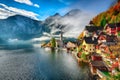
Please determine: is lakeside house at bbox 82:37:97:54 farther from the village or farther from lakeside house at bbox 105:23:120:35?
lakeside house at bbox 105:23:120:35

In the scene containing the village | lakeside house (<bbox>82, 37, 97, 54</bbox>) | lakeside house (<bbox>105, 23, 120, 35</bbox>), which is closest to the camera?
the village

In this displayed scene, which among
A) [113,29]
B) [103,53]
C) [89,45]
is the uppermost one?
[113,29]

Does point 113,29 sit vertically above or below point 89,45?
above

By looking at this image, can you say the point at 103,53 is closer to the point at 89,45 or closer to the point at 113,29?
the point at 89,45

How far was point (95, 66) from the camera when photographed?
225 ft

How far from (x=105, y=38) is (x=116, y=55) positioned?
96.7 ft

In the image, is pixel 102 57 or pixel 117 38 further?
pixel 117 38

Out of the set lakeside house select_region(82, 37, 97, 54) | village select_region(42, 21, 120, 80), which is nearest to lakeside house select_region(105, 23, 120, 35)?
village select_region(42, 21, 120, 80)

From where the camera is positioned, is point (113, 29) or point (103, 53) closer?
point (103, 53)

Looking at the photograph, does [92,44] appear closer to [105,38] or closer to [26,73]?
[105,38]

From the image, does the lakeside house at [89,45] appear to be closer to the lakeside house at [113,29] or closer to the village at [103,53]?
the village at [103,53]

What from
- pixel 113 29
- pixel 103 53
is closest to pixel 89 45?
pixel 113 29

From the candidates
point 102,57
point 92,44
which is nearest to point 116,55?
point 102,57

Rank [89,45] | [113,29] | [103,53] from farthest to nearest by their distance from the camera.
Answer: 1. [113,29]
2. [89,45]
3. [103,53]
